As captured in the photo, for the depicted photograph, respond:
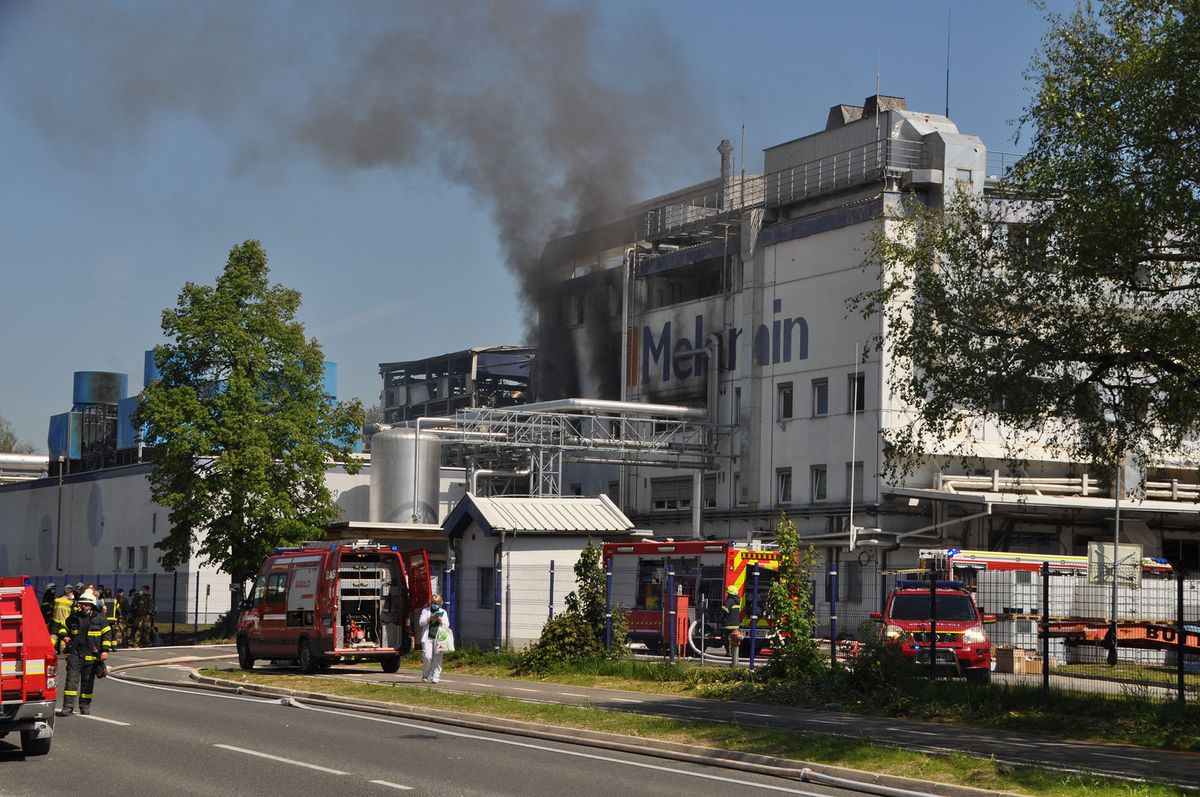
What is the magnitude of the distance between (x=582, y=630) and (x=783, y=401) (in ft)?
104

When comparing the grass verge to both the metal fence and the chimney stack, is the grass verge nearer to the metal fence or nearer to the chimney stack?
the metal fence

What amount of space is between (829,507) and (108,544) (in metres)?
32.7

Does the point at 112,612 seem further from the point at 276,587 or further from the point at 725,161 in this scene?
the point at 725,161

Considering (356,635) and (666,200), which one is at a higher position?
(666,200)

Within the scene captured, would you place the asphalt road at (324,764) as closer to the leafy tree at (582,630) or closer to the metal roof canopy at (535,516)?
the leafy tree at (582,630)

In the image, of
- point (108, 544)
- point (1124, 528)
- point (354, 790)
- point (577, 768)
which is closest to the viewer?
point (354, 790)

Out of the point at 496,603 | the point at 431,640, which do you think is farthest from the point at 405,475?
the point at 431,640

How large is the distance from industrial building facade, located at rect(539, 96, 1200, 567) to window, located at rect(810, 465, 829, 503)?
0.08 meters

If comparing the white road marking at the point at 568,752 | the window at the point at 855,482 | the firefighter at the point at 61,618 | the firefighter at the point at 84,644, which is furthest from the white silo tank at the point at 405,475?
the firefighter at the point at 84,644

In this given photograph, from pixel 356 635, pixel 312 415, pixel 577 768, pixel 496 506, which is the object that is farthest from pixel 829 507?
pixel 577 768

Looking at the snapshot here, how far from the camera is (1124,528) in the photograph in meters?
54.9

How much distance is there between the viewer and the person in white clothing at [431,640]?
26.8 m

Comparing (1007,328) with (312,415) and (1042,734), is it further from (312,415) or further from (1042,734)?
(312,415)

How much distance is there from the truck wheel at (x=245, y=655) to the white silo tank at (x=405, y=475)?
26361 mm
